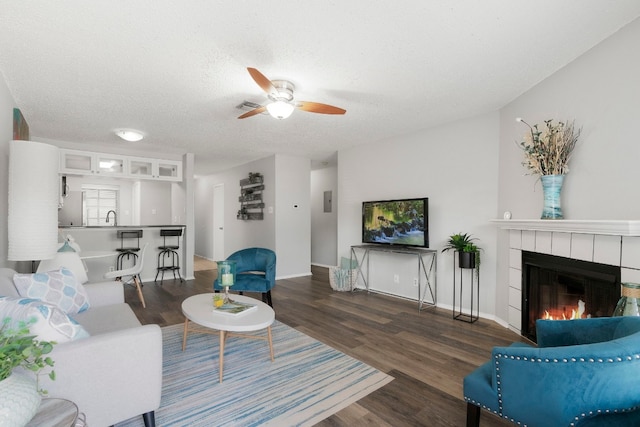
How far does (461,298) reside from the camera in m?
3.76

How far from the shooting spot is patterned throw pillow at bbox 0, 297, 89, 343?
1.39 metres

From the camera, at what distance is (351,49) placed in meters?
2.21

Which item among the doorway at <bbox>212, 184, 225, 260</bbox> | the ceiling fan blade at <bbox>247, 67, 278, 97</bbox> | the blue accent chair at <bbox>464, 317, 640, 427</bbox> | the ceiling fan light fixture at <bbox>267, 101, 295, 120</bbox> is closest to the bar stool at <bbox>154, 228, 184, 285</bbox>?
the doorway at <bbox>212, 184, 225, 260</bbox>

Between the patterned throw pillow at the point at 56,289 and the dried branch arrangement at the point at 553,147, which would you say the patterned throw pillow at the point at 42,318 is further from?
the dried branch arrangement at the point at 553,147

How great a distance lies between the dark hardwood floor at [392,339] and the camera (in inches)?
73.3

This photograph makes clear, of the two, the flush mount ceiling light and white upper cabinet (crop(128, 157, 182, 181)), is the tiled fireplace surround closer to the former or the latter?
the flush mount ceiling light

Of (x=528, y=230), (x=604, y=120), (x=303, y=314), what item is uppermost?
(x=604, y=120)

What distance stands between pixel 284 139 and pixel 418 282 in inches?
115

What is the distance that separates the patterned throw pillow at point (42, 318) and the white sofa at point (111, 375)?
61 millimetres

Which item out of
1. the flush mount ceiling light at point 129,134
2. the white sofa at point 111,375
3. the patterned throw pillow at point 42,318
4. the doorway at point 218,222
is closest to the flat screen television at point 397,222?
the white sofa at point 111,375

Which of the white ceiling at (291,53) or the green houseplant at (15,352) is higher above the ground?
the white ceiling at (291,53)

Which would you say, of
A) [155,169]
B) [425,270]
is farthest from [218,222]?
[425,270]

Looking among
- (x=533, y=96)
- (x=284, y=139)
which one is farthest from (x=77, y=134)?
(x=533, y=96)

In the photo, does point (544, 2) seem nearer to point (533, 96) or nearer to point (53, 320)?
point (533, 96)
